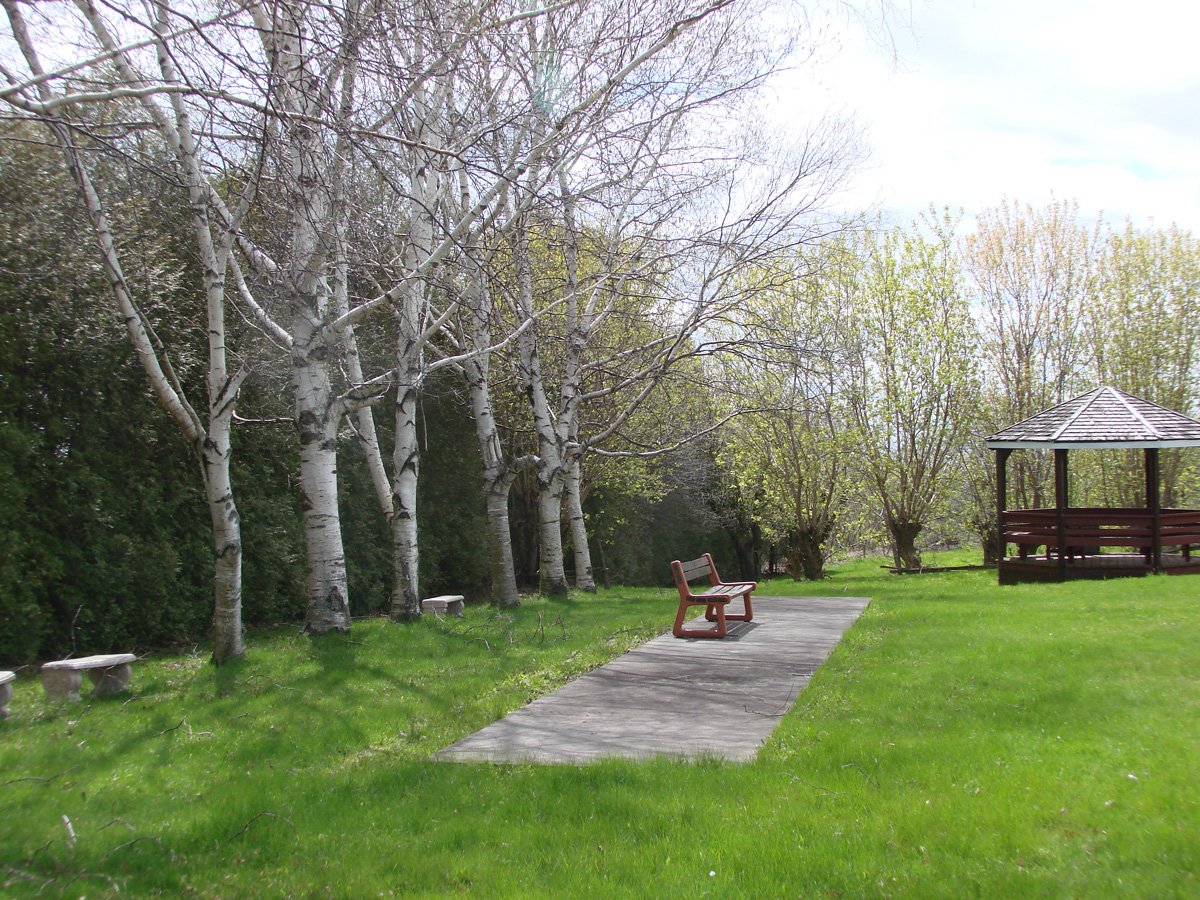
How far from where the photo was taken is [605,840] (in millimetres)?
3844


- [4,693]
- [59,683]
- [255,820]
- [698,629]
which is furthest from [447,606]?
[255,820]

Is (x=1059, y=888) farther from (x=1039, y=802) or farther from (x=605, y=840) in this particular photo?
(x=605, y=840)

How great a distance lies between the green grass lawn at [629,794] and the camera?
3.42 meters

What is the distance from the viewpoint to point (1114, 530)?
46.1 ft

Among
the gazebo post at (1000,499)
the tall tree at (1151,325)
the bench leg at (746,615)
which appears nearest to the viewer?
the bench leg at (746,615)

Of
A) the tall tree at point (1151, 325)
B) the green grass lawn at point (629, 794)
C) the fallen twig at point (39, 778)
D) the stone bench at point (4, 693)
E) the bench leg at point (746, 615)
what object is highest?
the tall tree at point (1151, 325)

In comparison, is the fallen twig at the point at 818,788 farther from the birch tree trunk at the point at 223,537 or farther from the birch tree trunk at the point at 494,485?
the birch tree trunk at the point at 494,485

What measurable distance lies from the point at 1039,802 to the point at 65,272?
9.63 m

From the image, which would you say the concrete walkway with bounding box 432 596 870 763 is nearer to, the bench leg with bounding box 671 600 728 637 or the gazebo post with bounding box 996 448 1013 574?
the bench leg with bounding box 671 600 728 637

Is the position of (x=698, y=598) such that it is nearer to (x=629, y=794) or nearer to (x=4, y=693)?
(x=629, y=794)

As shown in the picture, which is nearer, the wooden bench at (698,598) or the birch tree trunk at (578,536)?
the wooden bench at (698,598)

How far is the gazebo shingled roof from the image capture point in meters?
13.6

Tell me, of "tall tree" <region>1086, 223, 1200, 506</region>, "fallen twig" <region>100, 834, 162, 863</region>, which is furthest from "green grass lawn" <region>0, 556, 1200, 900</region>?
"tall tree" <region>1086, 223, 1200, 506</region>

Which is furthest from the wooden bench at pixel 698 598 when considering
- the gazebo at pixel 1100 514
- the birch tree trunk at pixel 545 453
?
the gazebo at pixel 1100 514
